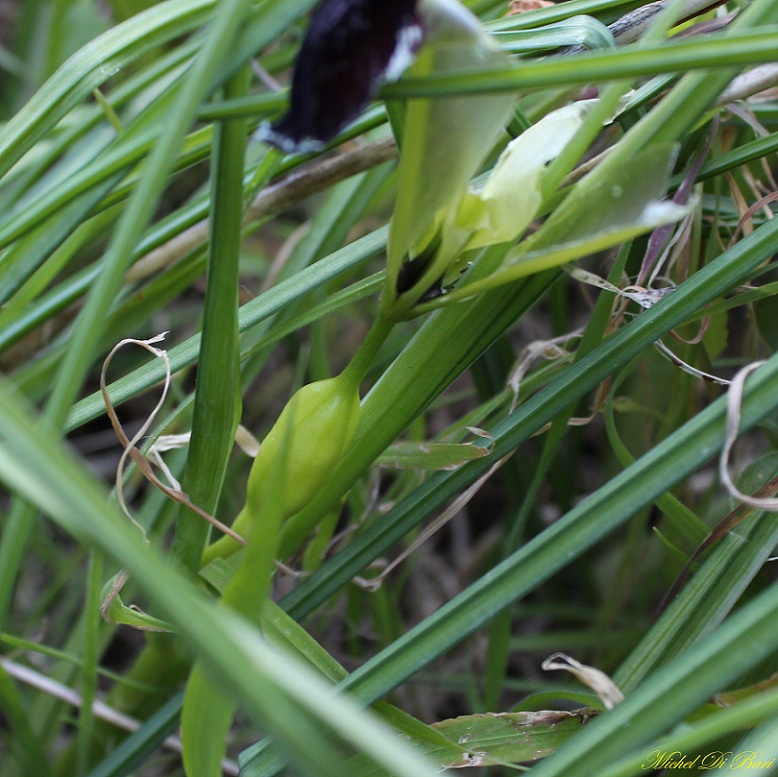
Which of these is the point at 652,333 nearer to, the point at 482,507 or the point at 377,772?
the point at 377,772

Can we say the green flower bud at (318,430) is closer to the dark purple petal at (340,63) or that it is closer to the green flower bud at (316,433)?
the green flower bud at (316,433)

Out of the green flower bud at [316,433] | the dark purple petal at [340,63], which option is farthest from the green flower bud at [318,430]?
the dark purple petal at [340,63]

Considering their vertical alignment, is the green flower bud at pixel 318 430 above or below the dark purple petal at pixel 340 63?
below

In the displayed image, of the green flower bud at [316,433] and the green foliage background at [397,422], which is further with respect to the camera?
the green flower bud at [316,433]

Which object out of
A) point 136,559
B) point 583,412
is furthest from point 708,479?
point 136,559
